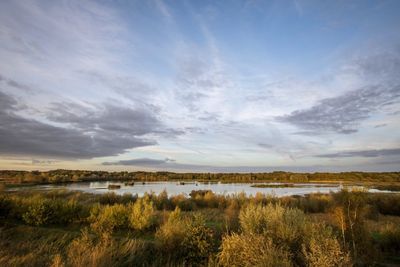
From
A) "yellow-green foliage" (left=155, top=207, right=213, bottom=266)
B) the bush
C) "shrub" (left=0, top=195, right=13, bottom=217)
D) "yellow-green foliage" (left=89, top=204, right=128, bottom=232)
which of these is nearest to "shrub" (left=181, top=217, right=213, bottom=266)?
"yellow-green foliage" (left=155, top=207, right=213, bottom=266)

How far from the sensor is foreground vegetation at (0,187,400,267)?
222 inches

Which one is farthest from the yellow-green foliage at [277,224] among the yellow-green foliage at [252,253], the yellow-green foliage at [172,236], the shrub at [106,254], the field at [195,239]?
the shrub at [106,254]

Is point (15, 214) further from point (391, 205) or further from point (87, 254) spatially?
point (391, 205)

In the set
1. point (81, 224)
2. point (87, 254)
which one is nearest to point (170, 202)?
point (81, 224)

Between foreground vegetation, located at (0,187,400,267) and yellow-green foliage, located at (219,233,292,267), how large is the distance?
0.02 metres

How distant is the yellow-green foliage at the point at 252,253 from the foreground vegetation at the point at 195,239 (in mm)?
17

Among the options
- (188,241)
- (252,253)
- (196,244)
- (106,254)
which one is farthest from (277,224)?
(106,254)

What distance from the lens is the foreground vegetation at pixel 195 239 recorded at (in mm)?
5633

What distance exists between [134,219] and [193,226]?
13.8 ft

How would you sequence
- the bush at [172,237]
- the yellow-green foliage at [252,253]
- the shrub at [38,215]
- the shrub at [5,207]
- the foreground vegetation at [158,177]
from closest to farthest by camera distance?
the yellow-green foliage at [252,253], the bush at [172,237], the shrub at [38,215], the shrub at [5,207], the foreground vegetation at [158,177]

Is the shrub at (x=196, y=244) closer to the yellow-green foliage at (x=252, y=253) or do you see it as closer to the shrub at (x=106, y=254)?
the shrub at (x=106, y=254)

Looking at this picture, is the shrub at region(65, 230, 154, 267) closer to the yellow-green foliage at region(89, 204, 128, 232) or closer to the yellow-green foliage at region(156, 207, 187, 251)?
the yellow-green foliage at region(156, 207, 187, 251)

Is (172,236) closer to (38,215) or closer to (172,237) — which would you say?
(172,237)

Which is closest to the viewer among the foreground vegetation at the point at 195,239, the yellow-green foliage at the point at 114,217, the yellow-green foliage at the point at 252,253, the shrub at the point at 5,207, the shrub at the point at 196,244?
the yellow-green foliage at the point at 252,253
